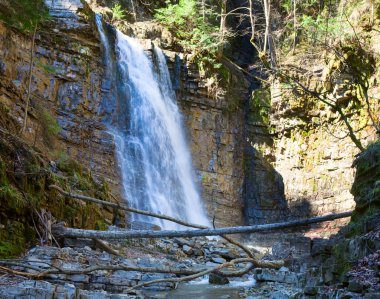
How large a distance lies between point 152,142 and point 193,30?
6856mm

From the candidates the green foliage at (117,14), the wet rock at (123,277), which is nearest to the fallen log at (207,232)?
the wet rock at (123,277)

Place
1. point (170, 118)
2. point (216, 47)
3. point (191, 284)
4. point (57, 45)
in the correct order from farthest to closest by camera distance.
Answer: point (216, 47)
point (170, 118)
point (57, 45)
point (191, 284)

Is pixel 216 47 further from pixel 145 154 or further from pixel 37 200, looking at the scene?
pixel 37 200

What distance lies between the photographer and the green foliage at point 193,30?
22.5m

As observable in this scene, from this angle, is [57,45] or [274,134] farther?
[274,134]

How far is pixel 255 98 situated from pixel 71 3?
1041 centimetres

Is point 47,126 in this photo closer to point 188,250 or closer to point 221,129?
point 188,250

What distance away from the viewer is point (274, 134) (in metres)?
23.0

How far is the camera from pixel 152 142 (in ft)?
64.5

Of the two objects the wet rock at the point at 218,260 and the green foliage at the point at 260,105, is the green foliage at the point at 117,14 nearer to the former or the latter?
the green foliage at the point at 260,105

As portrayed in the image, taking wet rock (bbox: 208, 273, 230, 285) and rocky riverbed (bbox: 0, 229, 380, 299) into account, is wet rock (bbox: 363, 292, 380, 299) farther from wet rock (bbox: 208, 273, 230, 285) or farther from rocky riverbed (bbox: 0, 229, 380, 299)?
wet rock (bbox: 208, 273, 230, 285)

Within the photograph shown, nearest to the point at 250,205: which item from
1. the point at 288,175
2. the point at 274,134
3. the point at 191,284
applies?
the point at 288,175

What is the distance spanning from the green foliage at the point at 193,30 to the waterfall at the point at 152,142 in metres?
1.96

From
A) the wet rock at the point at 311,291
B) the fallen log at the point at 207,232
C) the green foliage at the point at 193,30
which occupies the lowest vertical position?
the wet rock at the point at 311,291
